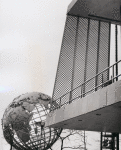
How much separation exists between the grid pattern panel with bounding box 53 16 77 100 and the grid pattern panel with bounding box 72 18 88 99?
28 centimetres

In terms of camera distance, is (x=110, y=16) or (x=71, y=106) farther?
(x=110, y=16)

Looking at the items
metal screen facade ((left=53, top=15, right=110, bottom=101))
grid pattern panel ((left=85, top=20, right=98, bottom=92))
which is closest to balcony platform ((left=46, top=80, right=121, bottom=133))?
metal screen facade ((left=53, top=15, right=110, bottom=101))

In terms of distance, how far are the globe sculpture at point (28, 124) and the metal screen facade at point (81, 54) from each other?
4.60ft

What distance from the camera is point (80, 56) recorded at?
1698 cm

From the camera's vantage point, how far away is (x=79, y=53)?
17.0 metres

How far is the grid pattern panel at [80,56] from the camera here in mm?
16567

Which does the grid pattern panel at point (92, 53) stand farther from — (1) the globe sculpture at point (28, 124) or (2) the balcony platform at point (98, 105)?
(2) the balcony platform at point (98, 105)

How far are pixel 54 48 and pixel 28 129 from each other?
9435 mm

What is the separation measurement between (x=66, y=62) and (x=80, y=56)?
940mm

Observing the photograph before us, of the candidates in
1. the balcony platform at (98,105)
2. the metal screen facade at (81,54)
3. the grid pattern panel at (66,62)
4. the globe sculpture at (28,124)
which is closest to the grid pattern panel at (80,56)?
the metal screen facade at (81,54)

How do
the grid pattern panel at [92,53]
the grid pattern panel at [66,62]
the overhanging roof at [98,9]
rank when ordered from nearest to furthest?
the overhanging roof at [98,9] → the grid pattern panel at [66,62] → the grid pattern panel at [92,53]

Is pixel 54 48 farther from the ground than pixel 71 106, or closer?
farther from the ground

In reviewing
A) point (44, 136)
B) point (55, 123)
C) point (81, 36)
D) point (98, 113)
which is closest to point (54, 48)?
point (81, 36)

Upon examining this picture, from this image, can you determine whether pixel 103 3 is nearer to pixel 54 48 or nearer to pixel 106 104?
pixel 106 104
